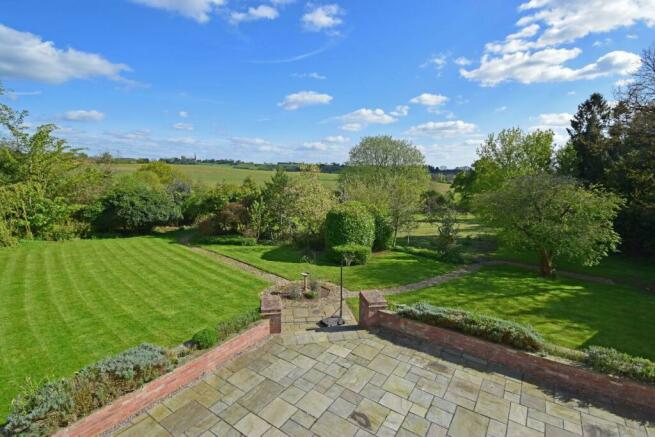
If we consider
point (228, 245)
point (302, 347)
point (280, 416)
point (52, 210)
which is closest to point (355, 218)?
point (228, 245)

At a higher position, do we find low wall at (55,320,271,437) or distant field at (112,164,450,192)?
distant field at (112,164,450,192)

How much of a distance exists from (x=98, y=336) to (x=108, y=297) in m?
2.68

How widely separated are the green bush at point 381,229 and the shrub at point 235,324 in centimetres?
1091

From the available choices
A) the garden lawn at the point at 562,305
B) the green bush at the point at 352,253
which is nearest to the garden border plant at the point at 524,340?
the garden lawn at the point at 562,305

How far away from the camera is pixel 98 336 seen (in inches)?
276

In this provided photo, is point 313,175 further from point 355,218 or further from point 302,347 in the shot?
point 302,347

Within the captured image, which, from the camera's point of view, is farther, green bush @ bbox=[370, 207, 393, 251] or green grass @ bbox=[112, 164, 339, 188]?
green grass @ bbox=[112, 164, 339, 188]

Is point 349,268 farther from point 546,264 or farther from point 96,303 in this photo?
point 96,303

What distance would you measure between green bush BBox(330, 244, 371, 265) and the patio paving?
7703 millimetres

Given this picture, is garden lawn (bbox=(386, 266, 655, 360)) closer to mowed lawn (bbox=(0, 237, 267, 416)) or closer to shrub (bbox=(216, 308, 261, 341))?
shrub (bbox=(216, 308, 261, 341))

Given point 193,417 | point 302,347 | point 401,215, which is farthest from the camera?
point 401,215

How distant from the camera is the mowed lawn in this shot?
6.31 metres

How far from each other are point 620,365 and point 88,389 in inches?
316

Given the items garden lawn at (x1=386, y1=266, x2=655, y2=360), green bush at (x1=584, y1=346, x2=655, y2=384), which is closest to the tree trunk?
garden lawn at (x1=386, y1=266, x2=655, y2=360)
